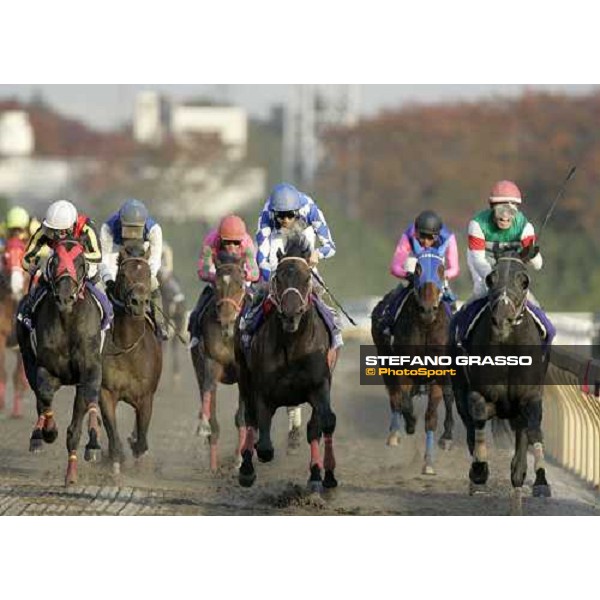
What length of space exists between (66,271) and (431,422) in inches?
139

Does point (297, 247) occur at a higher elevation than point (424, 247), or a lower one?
higher

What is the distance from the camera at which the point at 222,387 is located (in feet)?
85.4

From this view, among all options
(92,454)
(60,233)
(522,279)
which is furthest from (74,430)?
(522,279)

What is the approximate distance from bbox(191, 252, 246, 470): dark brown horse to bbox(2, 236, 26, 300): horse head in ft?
13.0

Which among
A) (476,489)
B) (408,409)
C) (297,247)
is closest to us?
(297,247)

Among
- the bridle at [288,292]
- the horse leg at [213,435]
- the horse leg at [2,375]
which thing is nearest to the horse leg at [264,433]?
the bridle at [288,292]

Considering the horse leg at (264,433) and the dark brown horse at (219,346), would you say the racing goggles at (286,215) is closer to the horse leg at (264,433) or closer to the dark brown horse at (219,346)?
the horse leg at (264,433)

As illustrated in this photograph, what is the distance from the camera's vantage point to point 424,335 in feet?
50.8

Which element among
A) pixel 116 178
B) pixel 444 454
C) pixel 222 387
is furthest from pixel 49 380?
pixel 116 178

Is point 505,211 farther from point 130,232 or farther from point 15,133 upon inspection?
point 15,133

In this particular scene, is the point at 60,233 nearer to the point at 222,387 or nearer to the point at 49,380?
the point at 49,380

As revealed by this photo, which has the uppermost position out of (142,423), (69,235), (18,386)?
(69,235)

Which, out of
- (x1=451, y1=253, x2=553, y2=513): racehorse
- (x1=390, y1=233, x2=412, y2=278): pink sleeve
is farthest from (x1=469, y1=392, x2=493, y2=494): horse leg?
(x1=390, y1=233, x2=412, y2=278): pink sleeve

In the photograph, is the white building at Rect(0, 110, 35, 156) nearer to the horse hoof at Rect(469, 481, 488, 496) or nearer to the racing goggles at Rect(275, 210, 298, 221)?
the horse hoof at Rect(469, 481, 488, 496)
